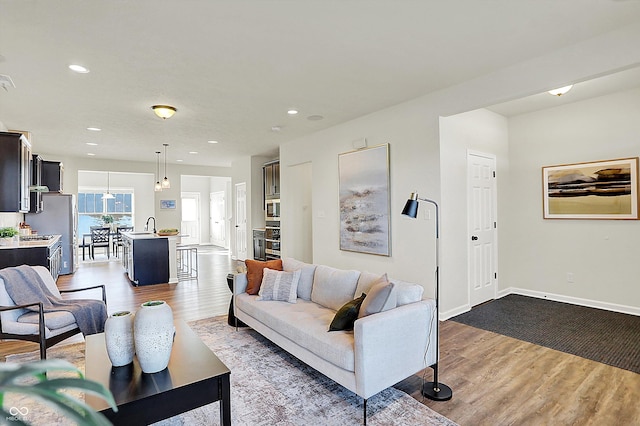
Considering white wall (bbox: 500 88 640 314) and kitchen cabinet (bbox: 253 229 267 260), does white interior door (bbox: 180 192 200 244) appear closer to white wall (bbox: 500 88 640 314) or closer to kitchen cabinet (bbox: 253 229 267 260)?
kitchen cabinet (bbox: 253 229 267 260)

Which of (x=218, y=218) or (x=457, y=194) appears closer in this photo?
(x=457, y=194)

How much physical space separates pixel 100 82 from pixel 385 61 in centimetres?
299

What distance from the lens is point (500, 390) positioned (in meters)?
2.63

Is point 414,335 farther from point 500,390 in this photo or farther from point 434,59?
point 434,59

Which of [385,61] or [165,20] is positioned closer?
[165,20]

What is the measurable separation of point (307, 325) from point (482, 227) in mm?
3393

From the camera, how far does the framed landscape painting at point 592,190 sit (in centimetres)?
434

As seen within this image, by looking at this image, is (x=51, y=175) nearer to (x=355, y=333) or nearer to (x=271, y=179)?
(x=271, y=179)

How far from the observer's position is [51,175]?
23.8ft

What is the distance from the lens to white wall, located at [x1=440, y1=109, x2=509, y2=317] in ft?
13.9

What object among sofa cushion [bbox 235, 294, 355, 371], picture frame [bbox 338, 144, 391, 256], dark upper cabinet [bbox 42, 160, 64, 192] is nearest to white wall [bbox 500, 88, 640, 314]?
picture frame [bbox 338, 144, 391, 256]

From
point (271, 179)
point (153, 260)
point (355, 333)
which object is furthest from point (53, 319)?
point (271, 179)

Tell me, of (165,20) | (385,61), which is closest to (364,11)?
(385,61)

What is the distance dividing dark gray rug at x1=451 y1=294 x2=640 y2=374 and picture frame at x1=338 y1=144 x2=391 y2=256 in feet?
4.77
